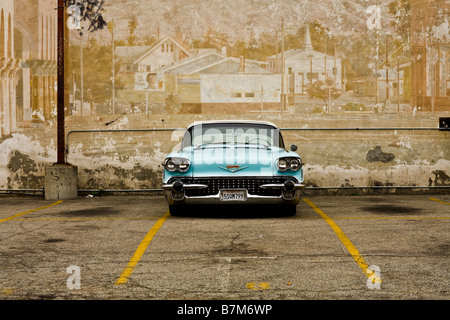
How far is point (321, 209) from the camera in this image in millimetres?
11422

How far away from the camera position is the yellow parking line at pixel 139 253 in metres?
6.12

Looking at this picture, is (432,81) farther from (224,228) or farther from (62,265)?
(62,265)

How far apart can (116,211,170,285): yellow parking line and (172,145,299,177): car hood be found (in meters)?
0.95

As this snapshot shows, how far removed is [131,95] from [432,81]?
6.80 meters

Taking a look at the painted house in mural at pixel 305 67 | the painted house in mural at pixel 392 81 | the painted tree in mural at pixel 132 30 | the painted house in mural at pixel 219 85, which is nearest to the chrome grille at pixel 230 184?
the painted house in mural at pixel 219 85

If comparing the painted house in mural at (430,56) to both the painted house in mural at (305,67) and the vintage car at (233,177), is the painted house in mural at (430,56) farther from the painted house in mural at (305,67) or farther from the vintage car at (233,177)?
the vintage car at (233,177)

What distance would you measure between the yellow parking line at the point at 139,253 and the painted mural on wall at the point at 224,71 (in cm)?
527

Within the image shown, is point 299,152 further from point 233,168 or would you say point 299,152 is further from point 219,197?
point 219,197

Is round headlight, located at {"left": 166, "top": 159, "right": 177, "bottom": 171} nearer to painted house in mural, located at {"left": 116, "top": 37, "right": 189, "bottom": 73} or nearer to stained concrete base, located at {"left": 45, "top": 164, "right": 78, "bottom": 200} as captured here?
stained concrete base, located at {"left": 45, "top": 164, "right": 78, "bottom": 200}

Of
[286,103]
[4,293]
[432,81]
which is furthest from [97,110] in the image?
[4,293]

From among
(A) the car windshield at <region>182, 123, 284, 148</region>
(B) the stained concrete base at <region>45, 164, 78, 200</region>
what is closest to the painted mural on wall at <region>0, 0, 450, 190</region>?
(B) the stained concrete base at <region>45, 164, 78, 200</region>

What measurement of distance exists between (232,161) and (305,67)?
6405 millimetres

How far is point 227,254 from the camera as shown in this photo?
284 inches

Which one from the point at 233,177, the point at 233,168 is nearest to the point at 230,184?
the point at 233,177
